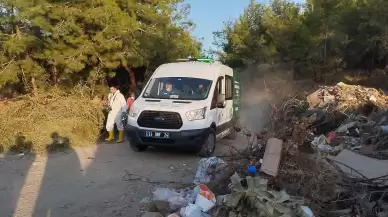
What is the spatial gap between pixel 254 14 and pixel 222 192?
2575cm

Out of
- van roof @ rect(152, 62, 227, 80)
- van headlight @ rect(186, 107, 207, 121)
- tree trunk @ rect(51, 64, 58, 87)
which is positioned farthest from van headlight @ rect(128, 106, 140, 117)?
tree trunk @ rect(51, 64, 58, 87)

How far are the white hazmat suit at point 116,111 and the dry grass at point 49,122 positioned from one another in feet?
1.70

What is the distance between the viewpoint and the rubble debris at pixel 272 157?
5117 millimetres

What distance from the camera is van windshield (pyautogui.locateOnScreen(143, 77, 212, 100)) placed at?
31.9ft

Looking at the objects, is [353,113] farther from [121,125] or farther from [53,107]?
[53,107]

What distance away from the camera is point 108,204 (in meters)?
6.27

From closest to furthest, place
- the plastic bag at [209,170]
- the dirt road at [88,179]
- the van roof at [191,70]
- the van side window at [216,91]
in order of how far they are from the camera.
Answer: the dirt road at [88,179] → the plastic bag at [209,170] → the van side window at [216,91] → the van roof at [191,70]

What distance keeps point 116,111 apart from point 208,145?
3.35 meters

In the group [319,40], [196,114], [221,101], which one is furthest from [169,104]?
[319,40]

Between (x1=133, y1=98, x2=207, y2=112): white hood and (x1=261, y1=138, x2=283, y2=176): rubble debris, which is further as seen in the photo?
(x1=133, y1=98, x2=207, y2=112): white hood

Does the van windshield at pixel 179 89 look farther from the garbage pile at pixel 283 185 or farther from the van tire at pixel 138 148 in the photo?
the garbage pile at pixel 283 185

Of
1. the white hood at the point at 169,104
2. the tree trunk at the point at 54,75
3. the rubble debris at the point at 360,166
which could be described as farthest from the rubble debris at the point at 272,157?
the tree trunk at the point at 54,75

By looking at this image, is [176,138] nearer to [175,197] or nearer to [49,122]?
[175,197]

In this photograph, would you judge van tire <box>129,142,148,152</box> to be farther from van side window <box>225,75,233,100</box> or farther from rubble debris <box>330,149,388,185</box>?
rubble debris <box>330,149,388,185</box>
